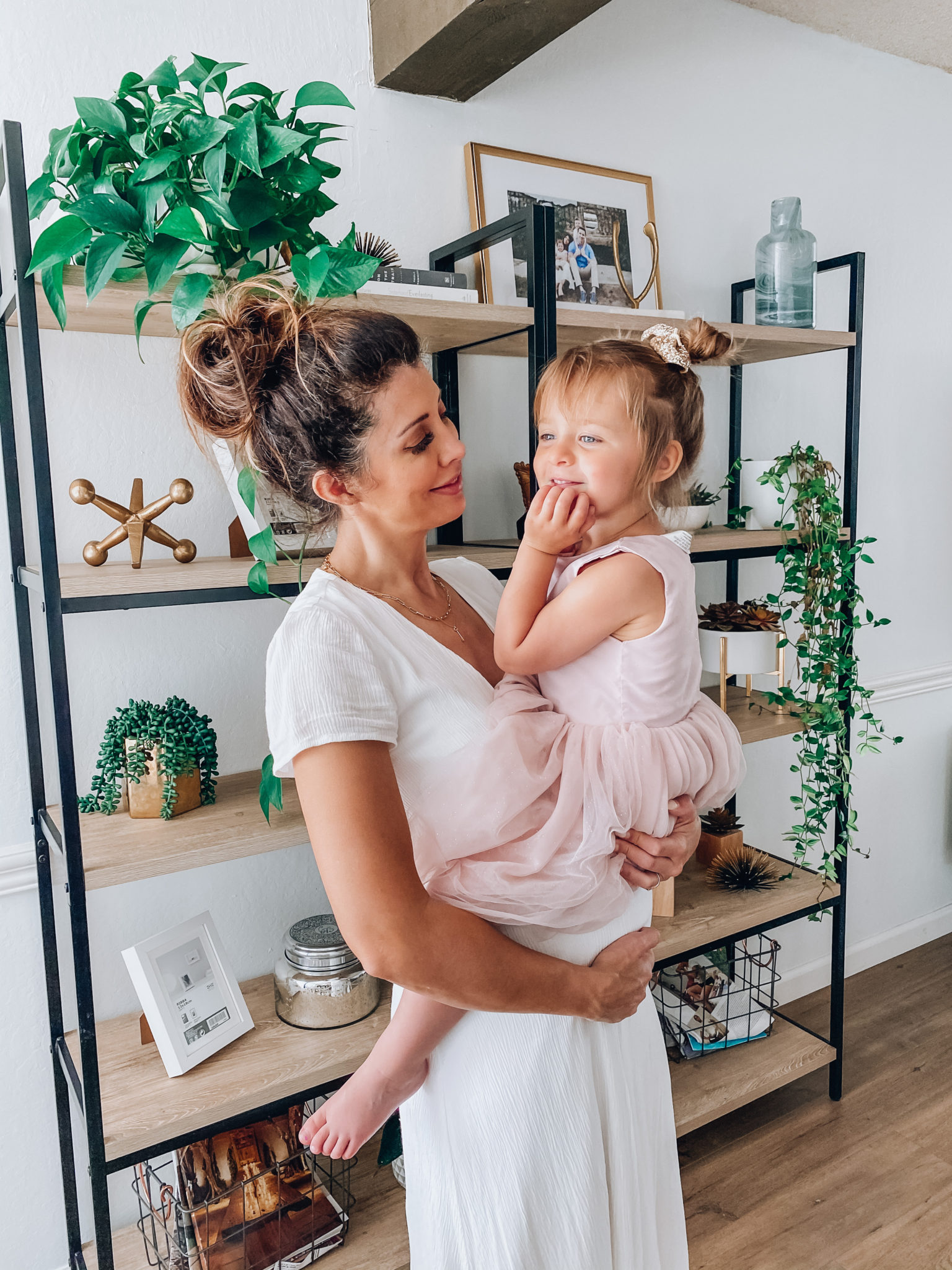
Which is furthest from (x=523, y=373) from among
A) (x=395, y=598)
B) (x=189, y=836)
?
(x=189, y=836)

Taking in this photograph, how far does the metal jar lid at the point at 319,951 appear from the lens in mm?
1552

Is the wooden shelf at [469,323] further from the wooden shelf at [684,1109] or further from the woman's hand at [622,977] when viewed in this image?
the wooden shelf at [684,1109]

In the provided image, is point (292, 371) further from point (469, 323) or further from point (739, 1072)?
point (739, 1072)

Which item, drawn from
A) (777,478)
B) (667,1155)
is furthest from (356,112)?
(667,1155)

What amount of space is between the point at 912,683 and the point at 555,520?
87.7 inches

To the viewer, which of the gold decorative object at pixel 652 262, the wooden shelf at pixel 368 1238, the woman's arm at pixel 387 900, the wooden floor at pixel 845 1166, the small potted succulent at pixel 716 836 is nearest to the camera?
the woman's arm at pixel 387 900

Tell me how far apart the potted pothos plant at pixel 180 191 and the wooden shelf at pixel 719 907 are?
143 cm

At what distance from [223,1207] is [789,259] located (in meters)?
2.21


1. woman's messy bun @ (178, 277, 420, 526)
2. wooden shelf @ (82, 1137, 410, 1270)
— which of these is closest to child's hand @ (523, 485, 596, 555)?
woman's messy bun @ (178, 277, 420, 526)

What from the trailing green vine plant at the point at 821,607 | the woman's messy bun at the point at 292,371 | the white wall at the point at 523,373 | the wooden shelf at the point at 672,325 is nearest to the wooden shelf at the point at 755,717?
the trailing green vine plant at the point at 821,607

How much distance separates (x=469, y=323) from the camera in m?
1.51

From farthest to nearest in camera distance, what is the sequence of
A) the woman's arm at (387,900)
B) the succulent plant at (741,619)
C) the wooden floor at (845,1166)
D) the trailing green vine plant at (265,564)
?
the succulent plant at (741,619)
the wooden floor at (845,1166)
the trailing green vine plant at (265,564)
the woman's arm at (387,900)

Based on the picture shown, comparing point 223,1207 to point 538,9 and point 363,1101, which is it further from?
point 538,9

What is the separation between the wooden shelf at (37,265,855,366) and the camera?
1.20 meters
